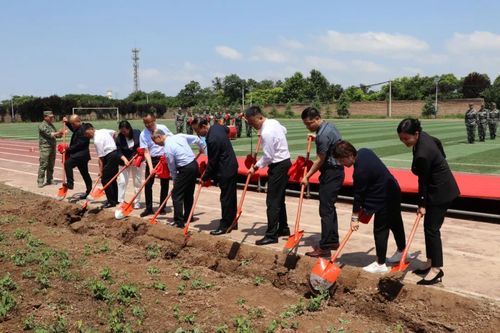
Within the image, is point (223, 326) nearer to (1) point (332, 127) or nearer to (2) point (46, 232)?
(1) point (332, 127)

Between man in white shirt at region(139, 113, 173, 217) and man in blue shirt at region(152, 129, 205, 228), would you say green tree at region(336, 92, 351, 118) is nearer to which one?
man in white shirt at region(139, 113, 173, 217)

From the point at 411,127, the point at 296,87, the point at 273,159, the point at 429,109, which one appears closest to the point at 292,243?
the point at 273,159

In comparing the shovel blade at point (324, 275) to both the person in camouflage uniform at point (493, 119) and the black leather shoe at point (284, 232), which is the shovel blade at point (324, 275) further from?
the person in camouflage uniform at point (493, 119)

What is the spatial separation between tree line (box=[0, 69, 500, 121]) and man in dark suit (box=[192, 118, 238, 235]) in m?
48.5

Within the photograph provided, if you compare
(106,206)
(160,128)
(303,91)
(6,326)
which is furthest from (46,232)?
(303,91)

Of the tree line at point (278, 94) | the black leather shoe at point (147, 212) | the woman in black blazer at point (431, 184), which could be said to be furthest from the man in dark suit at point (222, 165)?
the tree line at point (278, 94)

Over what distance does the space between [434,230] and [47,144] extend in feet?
32.6

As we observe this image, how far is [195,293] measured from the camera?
5.34 meters

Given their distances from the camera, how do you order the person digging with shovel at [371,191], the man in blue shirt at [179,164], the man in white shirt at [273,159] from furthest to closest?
the man in blue shirt at [179,164], the man in white shirt at [273,159], the person digging with shovel at [371,191]

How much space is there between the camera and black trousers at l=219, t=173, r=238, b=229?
23.8 feet

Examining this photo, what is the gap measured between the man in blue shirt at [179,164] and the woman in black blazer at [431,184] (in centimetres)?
369

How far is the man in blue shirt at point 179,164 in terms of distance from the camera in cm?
759

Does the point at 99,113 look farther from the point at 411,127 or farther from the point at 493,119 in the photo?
the point at 411,127

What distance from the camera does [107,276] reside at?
5.77 m
